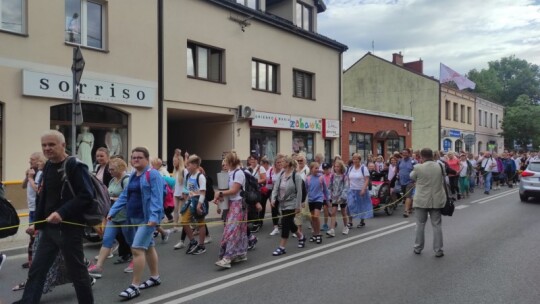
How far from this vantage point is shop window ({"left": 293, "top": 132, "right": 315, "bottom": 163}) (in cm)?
2131

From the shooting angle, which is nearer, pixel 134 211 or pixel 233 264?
pixel 134 211

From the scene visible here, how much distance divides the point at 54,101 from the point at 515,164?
21308 millimetres

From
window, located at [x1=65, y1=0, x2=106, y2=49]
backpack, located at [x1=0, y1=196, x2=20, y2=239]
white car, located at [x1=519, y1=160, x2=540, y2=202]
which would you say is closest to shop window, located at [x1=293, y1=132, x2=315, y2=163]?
white car, located at [x1=519, y1=160, x2=540, y2=202]

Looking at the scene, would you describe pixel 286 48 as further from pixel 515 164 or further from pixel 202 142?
pixel 515 164

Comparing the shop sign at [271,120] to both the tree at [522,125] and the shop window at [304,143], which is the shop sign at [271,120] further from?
the tree at [522,125]

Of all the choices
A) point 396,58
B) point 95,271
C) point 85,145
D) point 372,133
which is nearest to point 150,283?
point 95,271

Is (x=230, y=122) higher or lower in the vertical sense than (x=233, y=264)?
higher

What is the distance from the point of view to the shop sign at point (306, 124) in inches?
815

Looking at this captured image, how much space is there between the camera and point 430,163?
7672mm

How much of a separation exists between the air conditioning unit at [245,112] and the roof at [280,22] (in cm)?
375

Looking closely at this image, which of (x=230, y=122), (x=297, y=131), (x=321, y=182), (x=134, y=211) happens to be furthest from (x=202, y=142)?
Answer: (x=134, y=211)

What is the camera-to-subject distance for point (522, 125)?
162ft

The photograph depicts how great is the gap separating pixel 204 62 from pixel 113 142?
495cm

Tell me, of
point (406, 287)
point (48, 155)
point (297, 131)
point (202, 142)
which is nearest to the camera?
point (48, 155)
